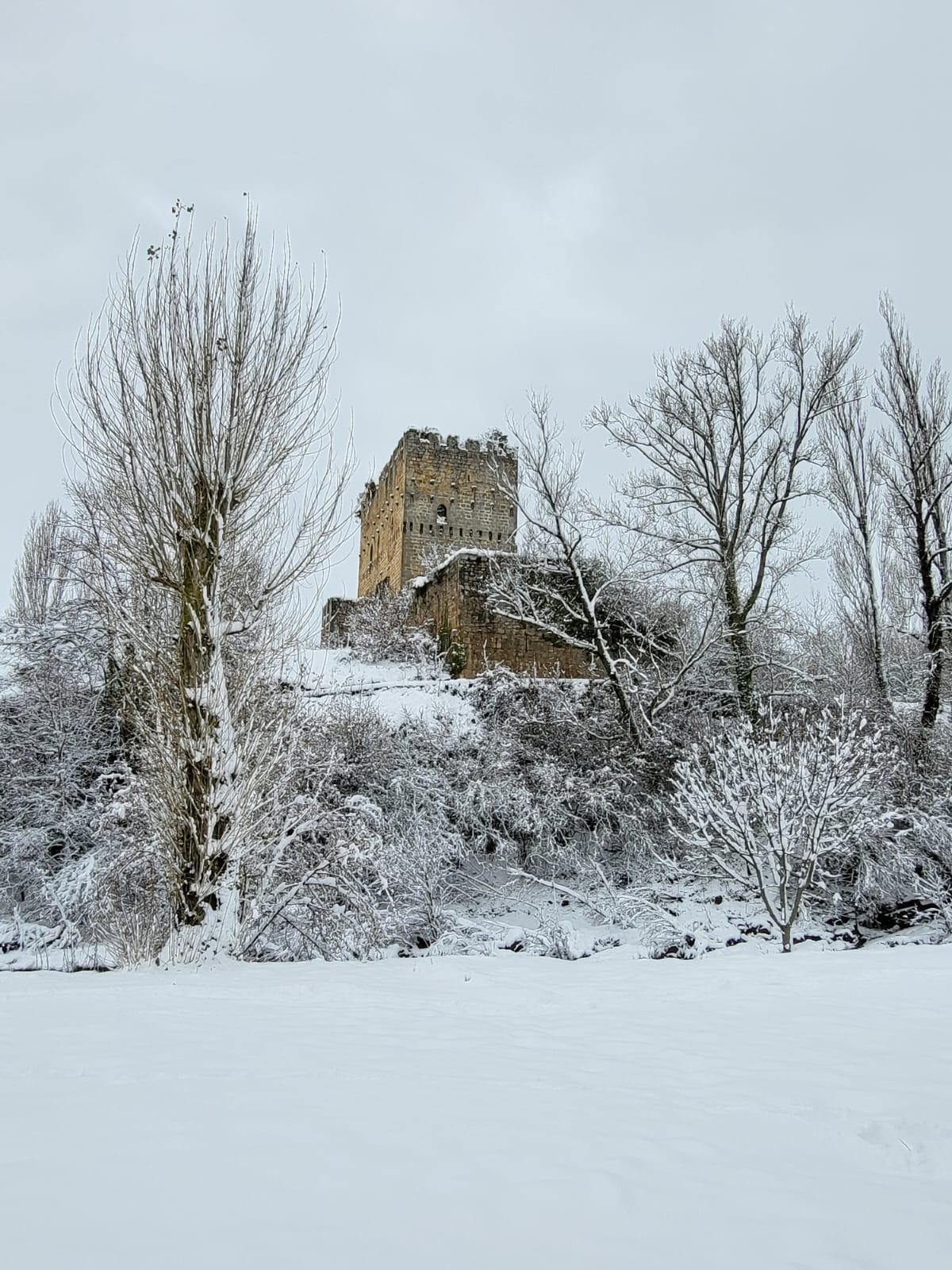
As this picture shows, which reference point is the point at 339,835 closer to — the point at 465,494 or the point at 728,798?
the point at 728,798

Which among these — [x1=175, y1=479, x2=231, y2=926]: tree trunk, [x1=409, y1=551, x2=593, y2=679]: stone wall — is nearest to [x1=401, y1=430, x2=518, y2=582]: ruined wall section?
[x1=409, y1=551, x2=593, y2=679]: stone wall

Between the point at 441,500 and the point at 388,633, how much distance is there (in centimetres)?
1364

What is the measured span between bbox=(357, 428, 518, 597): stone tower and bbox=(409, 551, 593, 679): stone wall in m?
12.9

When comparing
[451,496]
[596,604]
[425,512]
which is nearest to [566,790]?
[596,604]

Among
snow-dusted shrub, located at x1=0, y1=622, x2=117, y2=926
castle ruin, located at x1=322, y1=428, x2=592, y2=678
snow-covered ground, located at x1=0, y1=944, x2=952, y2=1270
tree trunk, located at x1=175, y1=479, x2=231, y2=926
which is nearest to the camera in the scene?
snow-covered ground, located at x1=0, y1=944, x2=952, y2=1270

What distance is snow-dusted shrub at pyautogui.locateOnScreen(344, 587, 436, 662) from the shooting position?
18.7m

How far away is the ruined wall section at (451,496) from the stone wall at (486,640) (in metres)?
13.4

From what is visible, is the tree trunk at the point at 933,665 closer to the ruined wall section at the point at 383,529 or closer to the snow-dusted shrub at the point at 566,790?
the snow-dusted shrub at the point at 566,790

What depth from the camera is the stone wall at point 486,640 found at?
58.5 ft

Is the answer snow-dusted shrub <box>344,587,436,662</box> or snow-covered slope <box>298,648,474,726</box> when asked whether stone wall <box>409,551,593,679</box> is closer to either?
snow-dusted shrub <box>344,587,436,662</box>

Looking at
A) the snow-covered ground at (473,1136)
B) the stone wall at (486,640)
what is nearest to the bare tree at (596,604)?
the stone wall at (486,640)

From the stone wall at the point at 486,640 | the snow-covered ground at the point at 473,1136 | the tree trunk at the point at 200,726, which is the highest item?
the stone wall at the point at 486,640

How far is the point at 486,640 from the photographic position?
58.8 ft

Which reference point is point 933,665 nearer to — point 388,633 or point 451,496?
point 388,633
